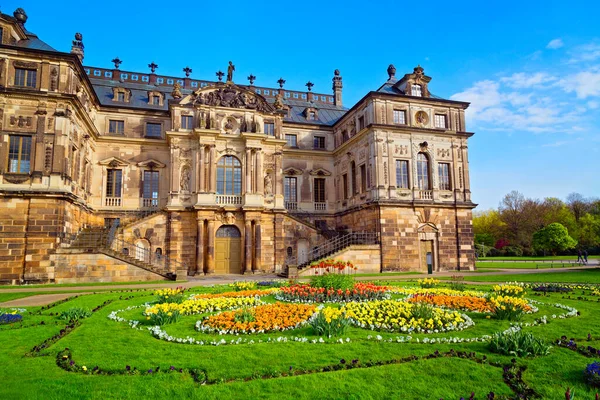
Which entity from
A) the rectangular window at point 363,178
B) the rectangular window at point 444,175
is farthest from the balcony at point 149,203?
the rectangular window at point 444,175

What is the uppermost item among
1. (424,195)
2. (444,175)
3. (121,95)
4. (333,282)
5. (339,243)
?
(121,95)

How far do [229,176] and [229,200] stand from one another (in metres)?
2.34

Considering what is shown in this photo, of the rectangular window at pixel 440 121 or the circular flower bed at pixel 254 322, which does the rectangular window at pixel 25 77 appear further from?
the rectangular window at pixel 440 121

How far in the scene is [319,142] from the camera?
42812 millimetres

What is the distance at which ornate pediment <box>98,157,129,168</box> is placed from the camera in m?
35.2

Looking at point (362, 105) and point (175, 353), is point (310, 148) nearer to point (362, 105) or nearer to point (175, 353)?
point (362, 105)

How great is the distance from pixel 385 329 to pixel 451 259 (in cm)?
2776

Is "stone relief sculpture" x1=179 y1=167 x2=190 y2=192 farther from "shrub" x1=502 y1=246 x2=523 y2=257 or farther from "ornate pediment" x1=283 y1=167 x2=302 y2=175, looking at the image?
"shrub" x1=502 y1=246 x2=523 y2=257

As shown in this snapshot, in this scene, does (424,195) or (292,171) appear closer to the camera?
(424,195)

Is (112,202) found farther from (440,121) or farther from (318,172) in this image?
(440,121)

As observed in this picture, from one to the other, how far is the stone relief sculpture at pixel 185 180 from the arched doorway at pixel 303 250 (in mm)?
11720

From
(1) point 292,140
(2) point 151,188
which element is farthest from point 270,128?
(2) point 151,188

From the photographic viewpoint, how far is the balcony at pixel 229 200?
112ft

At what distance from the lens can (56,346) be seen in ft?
28.5
